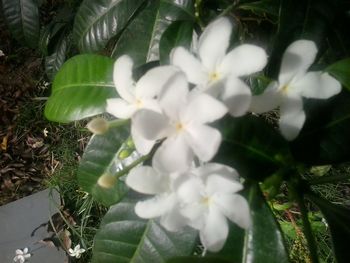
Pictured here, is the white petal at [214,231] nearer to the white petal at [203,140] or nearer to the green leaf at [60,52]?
the white petal at [203,140]

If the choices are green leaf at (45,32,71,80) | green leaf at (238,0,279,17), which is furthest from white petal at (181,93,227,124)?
green leaf at (45,32,71,80)

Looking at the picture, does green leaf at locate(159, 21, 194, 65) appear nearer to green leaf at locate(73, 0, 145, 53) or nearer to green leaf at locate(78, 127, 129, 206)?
green leaf at locate(78, 127, 129, 206)

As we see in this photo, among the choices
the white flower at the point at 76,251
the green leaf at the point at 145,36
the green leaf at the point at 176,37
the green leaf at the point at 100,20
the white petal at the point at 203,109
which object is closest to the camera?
the white petal at the point at 203,109

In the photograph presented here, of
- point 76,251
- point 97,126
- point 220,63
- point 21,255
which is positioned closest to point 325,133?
point 220,63

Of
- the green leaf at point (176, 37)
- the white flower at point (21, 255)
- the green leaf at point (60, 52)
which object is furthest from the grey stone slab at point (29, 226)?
the green leaf at point (176, 37)

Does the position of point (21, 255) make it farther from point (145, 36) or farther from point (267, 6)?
point (267, 6)

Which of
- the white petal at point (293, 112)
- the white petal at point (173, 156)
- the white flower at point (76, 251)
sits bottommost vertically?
the white flower at point (76, 251)
